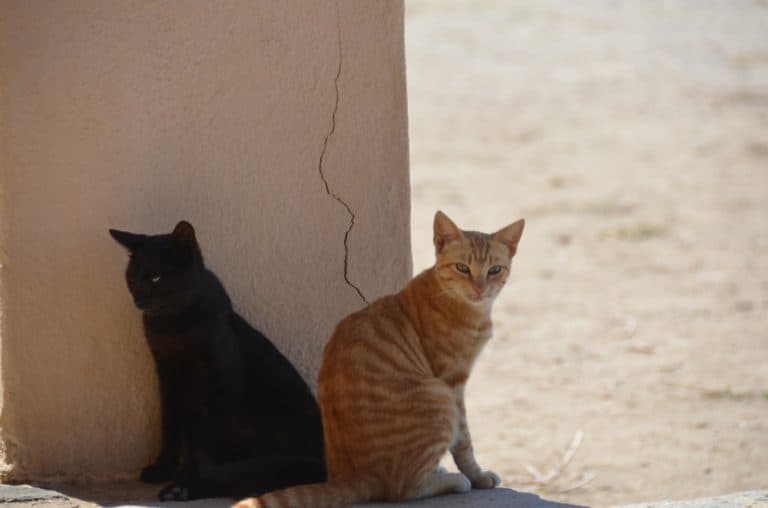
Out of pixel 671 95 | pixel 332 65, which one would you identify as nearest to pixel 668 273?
pixel 671 95

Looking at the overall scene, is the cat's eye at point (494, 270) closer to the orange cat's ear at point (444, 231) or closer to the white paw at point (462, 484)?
the orange cat's ear at point (444, 231)

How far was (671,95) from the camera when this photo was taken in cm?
1263

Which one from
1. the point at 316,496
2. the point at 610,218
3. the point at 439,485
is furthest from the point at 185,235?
the point at 610,218

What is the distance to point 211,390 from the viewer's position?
14.1ft

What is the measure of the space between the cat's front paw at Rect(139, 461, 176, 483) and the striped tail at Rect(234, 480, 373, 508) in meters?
0.70

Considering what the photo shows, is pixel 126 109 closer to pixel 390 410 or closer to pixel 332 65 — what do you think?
pixel 332 65

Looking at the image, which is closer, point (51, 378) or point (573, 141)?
point (51, 378)

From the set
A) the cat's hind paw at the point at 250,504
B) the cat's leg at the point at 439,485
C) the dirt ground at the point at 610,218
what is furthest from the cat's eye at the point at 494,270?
the dirt ground at the point at 610,218

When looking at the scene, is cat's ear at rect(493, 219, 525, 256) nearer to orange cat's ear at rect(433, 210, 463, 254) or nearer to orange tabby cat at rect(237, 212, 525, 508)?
orange tabby cat at rect(237, 212, 525, 508)

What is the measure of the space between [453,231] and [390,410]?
25.2 inches

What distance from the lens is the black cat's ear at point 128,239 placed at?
4121 millimetres

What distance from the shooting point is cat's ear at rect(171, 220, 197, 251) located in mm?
4172

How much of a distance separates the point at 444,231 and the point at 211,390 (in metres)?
0.95

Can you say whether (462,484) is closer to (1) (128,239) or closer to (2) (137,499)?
(2) (137,499)
